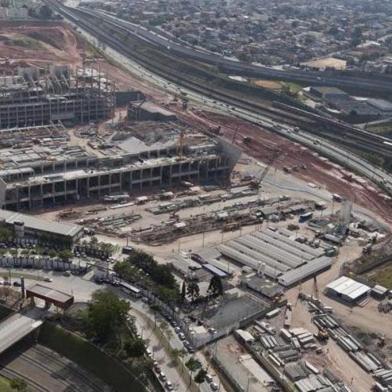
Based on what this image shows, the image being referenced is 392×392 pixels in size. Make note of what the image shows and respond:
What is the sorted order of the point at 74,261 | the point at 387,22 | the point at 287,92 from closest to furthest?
the point at 74,261, the point at 287,92, the point at 387,22

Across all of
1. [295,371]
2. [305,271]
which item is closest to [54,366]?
[295,371]

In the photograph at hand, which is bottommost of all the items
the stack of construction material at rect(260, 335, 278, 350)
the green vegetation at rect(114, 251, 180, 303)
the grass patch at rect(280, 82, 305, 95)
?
the grass patch at rect(280, 82, 305, 95)

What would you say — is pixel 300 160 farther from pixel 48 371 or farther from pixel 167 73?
pixel 48 371

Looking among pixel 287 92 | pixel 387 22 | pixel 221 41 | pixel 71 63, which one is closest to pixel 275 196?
pixel 287 92

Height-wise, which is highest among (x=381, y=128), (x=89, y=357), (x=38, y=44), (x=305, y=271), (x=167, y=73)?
(x=89, y=357)

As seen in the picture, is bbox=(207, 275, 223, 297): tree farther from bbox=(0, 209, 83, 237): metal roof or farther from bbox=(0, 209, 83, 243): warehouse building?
bbox=(0, 209, 83, 237): metal roof

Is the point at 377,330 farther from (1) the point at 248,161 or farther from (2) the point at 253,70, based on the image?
(2) the point at 253,70

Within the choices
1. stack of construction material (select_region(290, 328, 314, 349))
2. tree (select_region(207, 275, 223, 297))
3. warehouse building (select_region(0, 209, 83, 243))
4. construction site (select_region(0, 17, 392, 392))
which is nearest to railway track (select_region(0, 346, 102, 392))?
construction site (select_region(0, 17, 392, 392))
